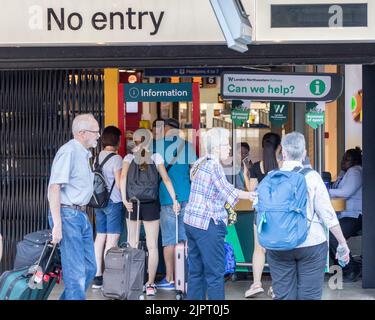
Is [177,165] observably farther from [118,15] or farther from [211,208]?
[118,15]

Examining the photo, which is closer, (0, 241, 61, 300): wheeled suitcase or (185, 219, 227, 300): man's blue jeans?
(0, 241, 61, 300): wheeled suitcase

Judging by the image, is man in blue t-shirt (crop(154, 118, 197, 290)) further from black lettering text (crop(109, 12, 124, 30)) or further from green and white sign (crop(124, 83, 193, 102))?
black lettering text (crop(109, 12, 124, 30))

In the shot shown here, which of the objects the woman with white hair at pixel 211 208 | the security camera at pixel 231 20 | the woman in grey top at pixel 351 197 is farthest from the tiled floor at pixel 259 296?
the security camera at pixel 231 20

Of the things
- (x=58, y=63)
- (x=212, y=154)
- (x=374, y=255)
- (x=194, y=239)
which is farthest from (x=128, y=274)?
(x=374, y=255)

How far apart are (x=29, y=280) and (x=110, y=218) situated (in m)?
2.26

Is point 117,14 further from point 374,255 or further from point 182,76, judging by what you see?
point 374,255

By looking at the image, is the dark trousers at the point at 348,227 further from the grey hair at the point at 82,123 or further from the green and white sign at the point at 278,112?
the grey hair at the point at 82,123

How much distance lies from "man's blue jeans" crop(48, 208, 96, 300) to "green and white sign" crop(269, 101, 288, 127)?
3207 mm

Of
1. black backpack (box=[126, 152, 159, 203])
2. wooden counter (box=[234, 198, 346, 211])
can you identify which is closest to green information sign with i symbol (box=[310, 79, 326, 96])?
wooden counter (box=[234, 198, 346, 211])

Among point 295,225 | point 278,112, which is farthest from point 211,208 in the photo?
point 278,112

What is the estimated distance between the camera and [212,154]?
784 cm

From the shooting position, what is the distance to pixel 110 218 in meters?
9.70

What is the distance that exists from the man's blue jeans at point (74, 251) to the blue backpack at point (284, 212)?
1.73 meters

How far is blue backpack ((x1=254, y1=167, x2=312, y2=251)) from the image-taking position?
6.60 meters
